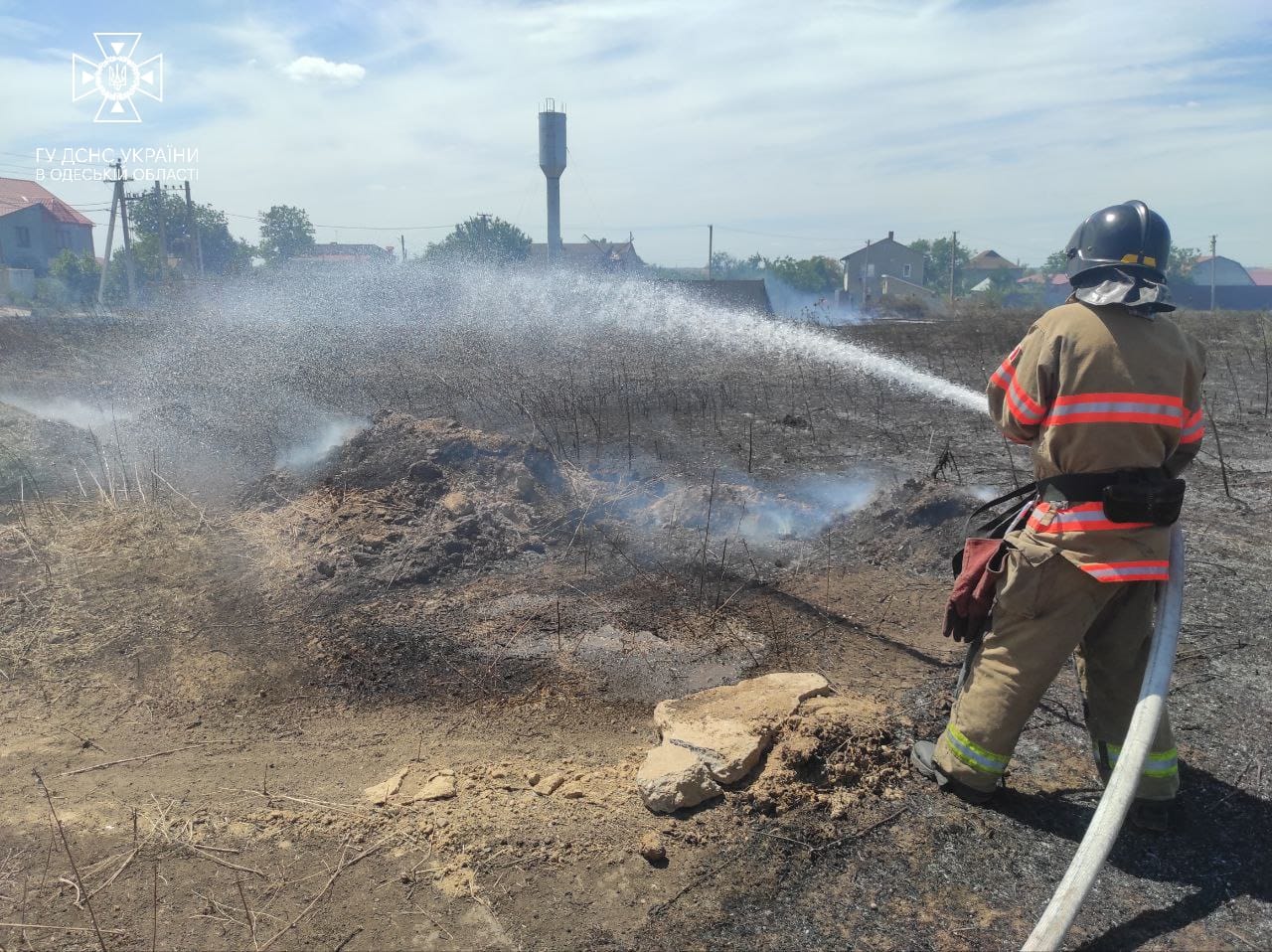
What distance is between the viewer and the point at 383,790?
3.33 m

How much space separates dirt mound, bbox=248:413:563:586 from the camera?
20.3 feet

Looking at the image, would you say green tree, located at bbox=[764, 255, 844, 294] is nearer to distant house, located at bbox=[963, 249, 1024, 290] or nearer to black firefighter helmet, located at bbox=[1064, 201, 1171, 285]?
distant house, located at bbox=[963, 249, 1024, 290]

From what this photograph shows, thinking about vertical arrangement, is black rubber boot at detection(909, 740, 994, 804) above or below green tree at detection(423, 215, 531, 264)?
below

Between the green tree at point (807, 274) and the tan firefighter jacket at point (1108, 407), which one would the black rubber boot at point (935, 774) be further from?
the green tree at point (807, 274)

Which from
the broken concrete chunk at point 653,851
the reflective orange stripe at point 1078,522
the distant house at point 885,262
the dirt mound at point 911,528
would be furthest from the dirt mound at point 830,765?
the distant house at point 885,262

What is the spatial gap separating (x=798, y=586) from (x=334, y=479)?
445 cm

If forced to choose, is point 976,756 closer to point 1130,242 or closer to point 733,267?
point 1130,242

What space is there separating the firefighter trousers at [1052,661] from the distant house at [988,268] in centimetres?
8640

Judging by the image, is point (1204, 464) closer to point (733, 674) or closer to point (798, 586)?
point (798, 586)

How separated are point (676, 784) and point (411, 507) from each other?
14.6 ft

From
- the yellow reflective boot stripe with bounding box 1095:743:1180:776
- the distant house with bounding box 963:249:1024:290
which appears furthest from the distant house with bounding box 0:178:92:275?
the distant house with bounding box 963:249:1024:290

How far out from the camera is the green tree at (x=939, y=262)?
79.6m

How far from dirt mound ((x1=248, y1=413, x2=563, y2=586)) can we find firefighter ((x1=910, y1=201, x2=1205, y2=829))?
4.12m

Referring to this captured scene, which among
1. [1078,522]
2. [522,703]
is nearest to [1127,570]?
[1078,522]
